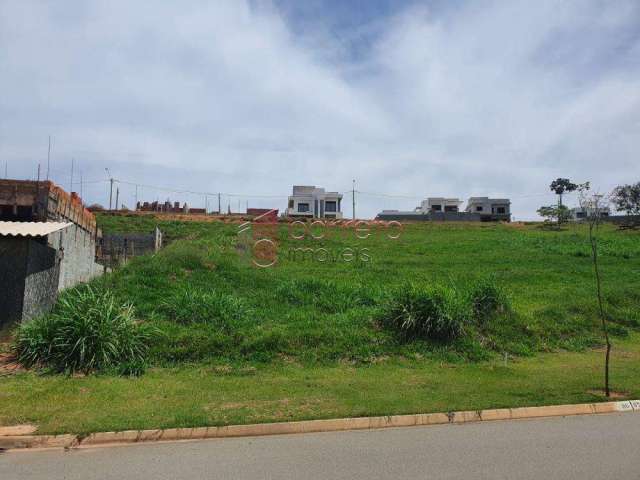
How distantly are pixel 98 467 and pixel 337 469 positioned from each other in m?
2.53

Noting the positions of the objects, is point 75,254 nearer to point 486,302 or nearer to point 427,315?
point 427,315

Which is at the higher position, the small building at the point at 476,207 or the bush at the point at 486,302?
the small building at the point at 476,207

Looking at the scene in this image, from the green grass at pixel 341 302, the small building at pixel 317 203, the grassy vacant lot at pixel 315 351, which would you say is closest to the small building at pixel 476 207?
the small building at pixel 317 203

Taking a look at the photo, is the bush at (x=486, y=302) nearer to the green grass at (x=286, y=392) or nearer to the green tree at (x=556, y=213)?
the green grass at (x=286, y=392)

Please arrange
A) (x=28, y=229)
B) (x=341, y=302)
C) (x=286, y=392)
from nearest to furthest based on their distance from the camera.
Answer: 1. (x=286, y=392)
2. (x=28, y=229)
3. (x=341, y=302)

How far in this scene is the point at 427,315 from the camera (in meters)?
11.8

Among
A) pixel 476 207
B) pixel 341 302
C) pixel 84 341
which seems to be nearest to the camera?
pixel 84 341

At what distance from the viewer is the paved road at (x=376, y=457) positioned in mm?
5078

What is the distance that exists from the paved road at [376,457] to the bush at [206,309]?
5693 mm

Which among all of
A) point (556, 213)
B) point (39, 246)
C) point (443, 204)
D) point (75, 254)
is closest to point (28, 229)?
point (39, 246)

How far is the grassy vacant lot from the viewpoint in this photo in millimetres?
7500

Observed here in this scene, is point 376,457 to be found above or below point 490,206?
below

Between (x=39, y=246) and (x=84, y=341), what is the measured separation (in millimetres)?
3149

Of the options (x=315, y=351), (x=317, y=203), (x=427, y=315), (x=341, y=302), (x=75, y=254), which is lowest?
(x=315, y=351)
